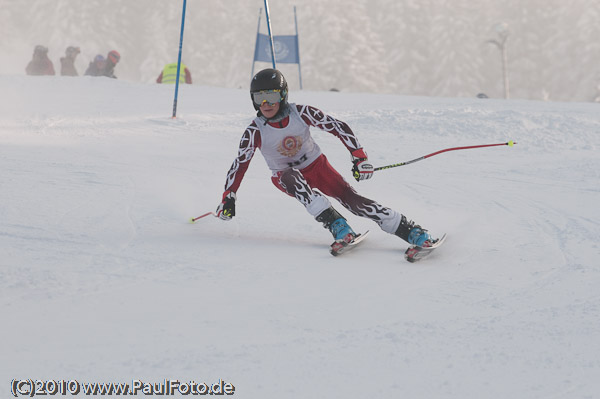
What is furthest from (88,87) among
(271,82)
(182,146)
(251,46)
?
(251,46)

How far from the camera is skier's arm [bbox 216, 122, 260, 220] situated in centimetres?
441

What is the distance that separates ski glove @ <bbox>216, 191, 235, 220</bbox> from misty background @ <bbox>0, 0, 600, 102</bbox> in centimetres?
3216

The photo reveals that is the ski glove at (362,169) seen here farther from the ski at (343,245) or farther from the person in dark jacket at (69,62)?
the person in dark jacket at (69,62)

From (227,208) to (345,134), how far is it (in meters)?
0.92

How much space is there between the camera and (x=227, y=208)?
4406mm

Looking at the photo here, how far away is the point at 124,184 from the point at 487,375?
4.25 meters

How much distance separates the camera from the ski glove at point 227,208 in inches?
173

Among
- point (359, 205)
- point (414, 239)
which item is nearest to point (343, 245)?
point (359, 205)

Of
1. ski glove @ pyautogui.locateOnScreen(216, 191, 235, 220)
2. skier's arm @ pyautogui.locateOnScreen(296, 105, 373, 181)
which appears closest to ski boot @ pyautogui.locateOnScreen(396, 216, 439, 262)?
skier's arm @ pyautogui.locateOnScreen(296, 105, 373, 181)

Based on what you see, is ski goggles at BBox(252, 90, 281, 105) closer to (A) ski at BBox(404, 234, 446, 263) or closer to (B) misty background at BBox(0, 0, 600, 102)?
(A) ski at BBox(404, 234, 446, 263)

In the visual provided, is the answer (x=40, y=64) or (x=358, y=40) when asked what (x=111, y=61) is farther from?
(x=358, y=40)

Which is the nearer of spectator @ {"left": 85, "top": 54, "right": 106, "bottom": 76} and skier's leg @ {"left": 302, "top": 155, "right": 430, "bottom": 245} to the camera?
skier's leg @ {"left": 302, "top": 155, "right": 430, "bottom": 245}

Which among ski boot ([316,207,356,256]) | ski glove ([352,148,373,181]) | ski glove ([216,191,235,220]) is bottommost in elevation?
ski boot ([316,207,356,256])

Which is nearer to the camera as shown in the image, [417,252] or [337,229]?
[417,252]
